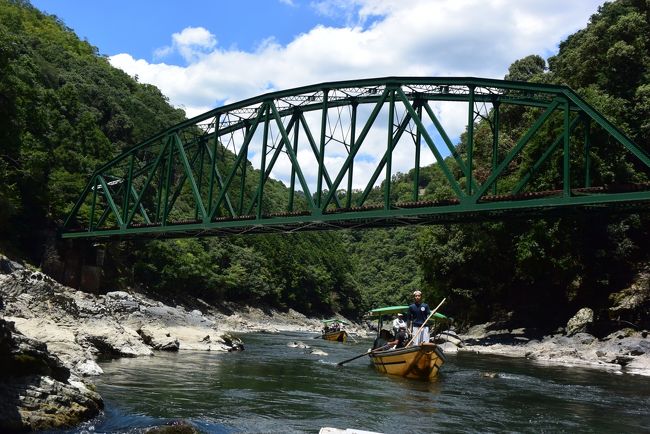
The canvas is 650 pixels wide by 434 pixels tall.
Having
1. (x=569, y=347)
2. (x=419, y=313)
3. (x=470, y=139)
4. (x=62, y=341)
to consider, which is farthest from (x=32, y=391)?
(x=569, y=347)

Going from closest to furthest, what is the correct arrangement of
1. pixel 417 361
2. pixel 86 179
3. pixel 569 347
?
1. pixel 417 361
2. pixel 569 347
3. pixel 86 179

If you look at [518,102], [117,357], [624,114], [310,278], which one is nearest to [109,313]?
[117,357]

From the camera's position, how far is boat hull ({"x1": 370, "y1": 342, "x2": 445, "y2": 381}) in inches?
918

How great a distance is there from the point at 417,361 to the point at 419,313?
187 cm

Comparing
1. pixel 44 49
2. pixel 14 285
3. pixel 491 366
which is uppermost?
pixel 44 49

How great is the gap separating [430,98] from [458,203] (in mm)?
7650

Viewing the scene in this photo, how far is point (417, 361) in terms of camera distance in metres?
23.6

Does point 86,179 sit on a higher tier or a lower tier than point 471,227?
higher

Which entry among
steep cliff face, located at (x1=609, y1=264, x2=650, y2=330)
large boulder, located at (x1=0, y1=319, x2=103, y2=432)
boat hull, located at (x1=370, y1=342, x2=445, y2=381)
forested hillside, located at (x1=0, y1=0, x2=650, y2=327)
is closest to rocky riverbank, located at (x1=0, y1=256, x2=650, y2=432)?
large boulder, located at (x1=0, y1=319, x2=103, y2=432)

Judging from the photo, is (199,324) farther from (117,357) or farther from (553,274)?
(553,274)

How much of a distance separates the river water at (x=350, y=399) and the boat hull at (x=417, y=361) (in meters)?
0.46

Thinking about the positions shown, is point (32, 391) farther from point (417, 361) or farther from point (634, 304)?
point (634, 304)

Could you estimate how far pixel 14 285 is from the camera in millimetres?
23688

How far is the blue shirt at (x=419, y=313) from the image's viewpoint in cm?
2331
